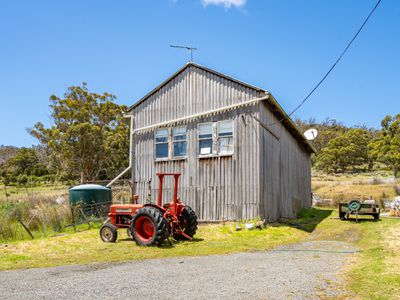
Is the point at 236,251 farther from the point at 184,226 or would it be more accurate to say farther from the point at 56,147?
the point at 56,147

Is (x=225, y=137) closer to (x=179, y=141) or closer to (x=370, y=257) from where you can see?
(x=179, y=141)

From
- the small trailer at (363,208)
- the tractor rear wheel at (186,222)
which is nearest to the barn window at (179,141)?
the tractor rear wheel at (186,222)

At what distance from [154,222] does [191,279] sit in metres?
3.88

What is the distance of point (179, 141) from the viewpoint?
53.0 ft

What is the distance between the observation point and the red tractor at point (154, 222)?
10.6 m

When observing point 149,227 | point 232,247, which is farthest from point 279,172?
point 149,227

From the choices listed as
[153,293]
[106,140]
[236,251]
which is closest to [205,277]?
[153,293]

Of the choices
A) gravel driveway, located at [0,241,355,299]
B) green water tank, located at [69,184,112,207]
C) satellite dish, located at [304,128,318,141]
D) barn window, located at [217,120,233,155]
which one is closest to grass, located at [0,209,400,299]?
gravel driveway, located at [0,241,355,299]

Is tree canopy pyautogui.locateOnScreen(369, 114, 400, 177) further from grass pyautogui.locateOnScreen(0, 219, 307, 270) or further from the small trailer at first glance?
grass pyautogui.locateOnScreen(0, 219, 307, 270)

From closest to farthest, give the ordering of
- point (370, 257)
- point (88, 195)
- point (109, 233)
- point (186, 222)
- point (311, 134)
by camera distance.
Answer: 1. point (370, 257)
2. point (186, 222)
3. point (109, 233)
4. point (88, 195)
5. point (311, 134)

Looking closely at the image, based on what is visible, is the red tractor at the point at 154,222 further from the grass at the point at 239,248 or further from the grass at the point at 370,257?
the grass at the point at 370,257

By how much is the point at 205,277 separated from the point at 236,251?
3.31 metres

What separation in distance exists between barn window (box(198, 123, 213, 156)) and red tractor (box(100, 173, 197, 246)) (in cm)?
381

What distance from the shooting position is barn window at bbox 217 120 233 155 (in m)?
14.9
